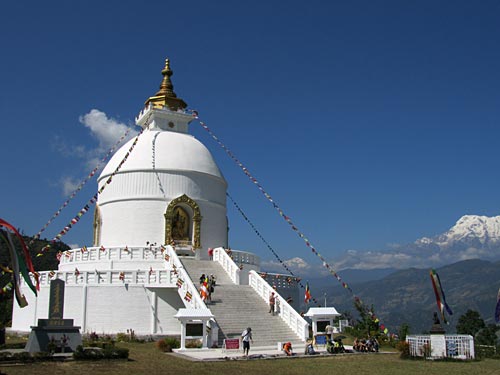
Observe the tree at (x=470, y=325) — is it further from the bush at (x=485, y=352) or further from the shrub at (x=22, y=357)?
the shrub at (x=22, y=357)

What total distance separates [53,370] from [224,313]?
945 cm

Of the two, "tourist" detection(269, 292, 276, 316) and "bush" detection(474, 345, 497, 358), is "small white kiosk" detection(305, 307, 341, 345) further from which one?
"bush" detection(474, 345, 497, 358)

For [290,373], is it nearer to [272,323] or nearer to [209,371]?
[209,371]

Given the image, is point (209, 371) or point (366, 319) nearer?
point (209, 371)

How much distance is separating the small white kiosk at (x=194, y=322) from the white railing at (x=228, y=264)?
6.83m

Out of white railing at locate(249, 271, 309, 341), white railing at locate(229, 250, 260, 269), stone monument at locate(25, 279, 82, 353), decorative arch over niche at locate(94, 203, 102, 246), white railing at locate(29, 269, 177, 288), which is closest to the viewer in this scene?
stone monument at locate(25, 279, 82, 353)

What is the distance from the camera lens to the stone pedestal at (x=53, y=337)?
18.4 meters

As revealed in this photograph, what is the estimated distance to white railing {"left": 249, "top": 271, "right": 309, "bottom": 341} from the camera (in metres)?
23.6

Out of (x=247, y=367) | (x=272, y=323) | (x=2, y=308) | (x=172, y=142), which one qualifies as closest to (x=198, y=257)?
(x=172, y=142)

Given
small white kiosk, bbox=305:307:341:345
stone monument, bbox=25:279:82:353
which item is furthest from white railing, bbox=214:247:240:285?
stone monument, bbox=25:279:82:353

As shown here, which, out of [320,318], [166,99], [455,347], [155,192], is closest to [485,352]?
[455,347]

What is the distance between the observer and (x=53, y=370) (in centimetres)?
1549

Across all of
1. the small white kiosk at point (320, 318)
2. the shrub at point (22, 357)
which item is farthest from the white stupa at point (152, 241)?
the shrub at point (22, 357)

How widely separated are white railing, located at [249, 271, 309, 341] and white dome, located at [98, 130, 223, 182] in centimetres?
925
